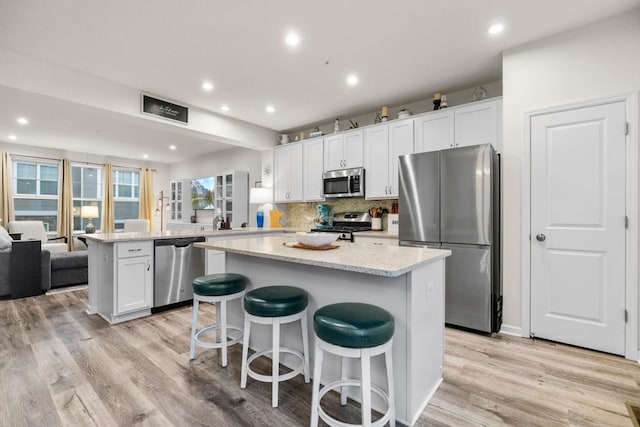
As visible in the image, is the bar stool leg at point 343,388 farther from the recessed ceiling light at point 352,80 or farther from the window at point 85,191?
the window at point 85,191

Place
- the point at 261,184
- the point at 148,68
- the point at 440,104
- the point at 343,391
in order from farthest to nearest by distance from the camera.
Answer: the point at 261,184 < the point at 440,104 < the point at 148,68 < the point at 343,391

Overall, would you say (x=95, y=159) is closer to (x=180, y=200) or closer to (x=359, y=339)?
(x=180, y=200)

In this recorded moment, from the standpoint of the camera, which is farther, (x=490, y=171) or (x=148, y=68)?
(x=148, y=68)

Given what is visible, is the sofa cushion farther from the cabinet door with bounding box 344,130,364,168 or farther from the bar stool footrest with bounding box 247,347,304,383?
the cabinet door with bounding box 344,130,364,168

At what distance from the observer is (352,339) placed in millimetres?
1343

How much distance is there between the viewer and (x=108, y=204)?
7.80 m

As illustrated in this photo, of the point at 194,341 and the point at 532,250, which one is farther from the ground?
the point at 532,250

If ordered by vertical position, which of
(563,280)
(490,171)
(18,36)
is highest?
(18,36)

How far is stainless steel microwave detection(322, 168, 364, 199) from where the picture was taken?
4.38 meters

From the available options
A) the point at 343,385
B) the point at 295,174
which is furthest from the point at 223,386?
the point at 295,174

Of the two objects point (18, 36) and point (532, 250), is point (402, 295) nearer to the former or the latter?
point (532, 250)

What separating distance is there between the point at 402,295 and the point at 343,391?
0.69 m

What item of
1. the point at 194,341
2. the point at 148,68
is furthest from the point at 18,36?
the point at 194,341

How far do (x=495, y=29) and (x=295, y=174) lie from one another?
3.44 metres
